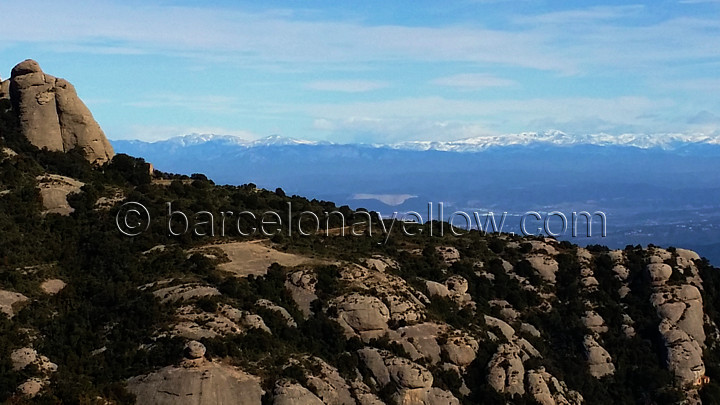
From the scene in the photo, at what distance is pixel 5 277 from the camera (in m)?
58.6

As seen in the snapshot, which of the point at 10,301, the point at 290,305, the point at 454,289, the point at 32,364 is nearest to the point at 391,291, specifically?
the point at 290,305

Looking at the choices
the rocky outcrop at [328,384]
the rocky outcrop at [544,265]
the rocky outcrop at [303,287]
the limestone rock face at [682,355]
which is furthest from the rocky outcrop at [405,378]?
the rocky outcrop at [544,265]

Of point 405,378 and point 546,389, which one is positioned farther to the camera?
point 546,389

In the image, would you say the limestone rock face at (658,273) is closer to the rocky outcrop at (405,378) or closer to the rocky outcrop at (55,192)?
the rocky outcrop at (405,378)

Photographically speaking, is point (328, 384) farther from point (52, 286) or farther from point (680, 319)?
point (680, 319)

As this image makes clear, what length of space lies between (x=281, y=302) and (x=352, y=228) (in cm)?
2395

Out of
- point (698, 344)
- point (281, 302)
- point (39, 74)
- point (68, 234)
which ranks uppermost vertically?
point (39, 74)

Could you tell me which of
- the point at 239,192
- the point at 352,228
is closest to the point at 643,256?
the point at 352,228

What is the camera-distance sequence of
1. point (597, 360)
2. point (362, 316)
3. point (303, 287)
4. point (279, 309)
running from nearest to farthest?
point (279, 309)
point (362, 316)
point (303, 287)
point (597, 360)

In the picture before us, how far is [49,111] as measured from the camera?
8500 cm

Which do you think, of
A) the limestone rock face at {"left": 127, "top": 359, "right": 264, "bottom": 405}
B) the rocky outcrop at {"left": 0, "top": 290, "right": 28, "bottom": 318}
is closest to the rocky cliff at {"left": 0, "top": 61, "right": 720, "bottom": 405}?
the limestone rock face at {"left": 127, "top": 359, "right": 264, "bottom": 405}

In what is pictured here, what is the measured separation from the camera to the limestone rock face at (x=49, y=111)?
84.4m

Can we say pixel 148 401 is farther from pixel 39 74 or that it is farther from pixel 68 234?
pixel 39 74

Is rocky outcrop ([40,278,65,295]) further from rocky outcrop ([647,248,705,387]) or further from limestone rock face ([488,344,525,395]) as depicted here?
rocky outcrop ([647,248,705,387])
